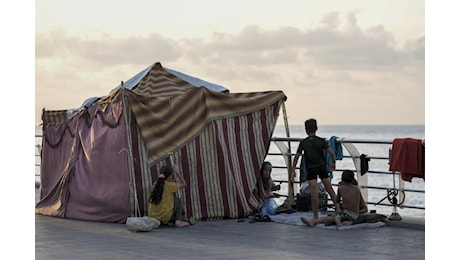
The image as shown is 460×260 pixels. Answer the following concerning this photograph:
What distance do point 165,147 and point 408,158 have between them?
3.56m

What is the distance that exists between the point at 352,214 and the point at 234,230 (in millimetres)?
1689

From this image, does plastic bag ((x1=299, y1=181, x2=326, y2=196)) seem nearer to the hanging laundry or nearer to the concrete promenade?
the hanging laundry

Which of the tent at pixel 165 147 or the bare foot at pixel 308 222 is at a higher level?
the tent at pixel 165 147

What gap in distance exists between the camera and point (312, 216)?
12.9 m

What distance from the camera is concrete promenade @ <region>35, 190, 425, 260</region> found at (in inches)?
379

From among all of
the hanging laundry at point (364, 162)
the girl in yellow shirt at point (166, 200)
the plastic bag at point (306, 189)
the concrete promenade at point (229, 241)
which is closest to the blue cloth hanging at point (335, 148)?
the plastic bag at point (306, 189)

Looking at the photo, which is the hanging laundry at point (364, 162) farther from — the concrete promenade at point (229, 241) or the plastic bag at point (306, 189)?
the concrete promenade at point (229, 241)

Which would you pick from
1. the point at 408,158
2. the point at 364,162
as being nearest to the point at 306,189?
the point at 364,162

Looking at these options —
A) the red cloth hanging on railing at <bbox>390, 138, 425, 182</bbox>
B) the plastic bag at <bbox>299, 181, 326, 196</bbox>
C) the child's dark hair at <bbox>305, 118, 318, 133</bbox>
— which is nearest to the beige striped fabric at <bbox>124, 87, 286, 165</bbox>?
the plastic bag at <bbox>299, 181, 326, 196</bbox>

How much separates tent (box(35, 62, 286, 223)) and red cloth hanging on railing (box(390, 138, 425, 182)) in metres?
2.29

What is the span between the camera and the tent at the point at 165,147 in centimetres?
1260

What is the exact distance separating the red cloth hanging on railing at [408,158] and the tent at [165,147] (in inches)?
90.3

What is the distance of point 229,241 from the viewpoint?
423 inches

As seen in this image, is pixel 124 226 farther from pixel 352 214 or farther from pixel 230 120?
pixel 352 214
